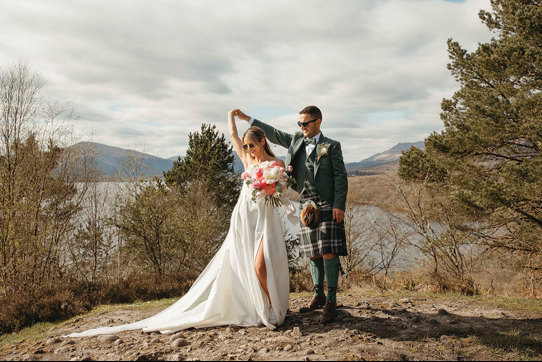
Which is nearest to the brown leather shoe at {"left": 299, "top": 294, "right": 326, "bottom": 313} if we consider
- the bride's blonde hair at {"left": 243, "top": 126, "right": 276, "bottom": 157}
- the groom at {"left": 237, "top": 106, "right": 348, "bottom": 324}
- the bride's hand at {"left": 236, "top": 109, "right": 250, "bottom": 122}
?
the groom at {"left": 237, "top": 106, "right": 348, "bottom": 324}

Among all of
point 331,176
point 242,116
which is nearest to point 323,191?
point 331,176

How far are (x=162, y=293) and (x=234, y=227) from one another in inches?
180

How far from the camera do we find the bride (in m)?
4.28

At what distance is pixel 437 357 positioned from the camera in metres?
3.23

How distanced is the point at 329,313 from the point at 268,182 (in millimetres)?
1754

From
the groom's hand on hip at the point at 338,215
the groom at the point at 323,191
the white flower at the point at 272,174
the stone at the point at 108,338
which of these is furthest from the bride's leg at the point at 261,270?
the stone at the point at 108,338

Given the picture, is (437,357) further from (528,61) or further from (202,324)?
(528,61)

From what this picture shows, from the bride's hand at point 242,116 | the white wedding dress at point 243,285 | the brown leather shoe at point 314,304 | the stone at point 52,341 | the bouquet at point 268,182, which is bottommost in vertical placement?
the brown leather shoe at point 314,304

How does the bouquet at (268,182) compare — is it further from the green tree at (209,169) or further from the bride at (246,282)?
the green tree at (209,169)

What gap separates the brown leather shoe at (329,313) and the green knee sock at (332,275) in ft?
0.23

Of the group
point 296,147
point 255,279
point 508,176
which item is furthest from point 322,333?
point 508,176

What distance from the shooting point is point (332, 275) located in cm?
439

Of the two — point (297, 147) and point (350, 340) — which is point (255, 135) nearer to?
point (297, 147)

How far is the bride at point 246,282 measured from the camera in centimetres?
428
